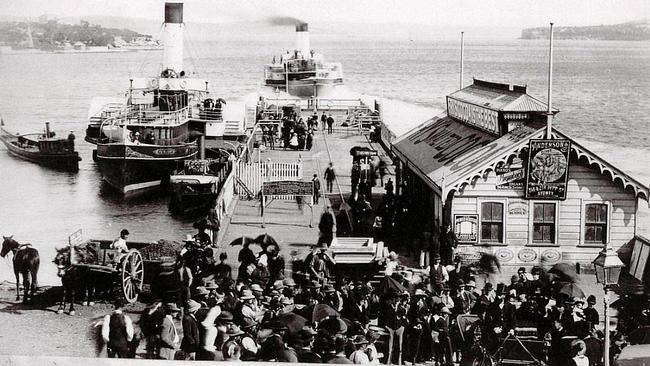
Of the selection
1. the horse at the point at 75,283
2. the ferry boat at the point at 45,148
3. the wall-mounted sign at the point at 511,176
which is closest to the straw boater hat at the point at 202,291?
the horse at the point at 75,283

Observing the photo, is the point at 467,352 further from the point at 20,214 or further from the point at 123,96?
the point at 123,96

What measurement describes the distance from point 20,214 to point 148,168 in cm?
616

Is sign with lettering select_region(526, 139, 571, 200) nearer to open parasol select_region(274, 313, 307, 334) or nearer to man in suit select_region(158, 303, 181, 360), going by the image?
open parasol select_region(274, 313, 307, 334)

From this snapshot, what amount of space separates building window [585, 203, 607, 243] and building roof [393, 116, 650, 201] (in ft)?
1.21

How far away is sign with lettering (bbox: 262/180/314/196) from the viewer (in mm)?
11922

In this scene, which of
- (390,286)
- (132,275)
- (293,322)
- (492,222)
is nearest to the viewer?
(293,322)

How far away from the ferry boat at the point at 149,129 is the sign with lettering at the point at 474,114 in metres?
5.88

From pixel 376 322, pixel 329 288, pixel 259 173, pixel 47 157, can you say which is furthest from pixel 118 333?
pixel 47 157

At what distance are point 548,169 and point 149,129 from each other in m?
11.0

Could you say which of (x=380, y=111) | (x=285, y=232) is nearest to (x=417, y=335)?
(x=285, y=232)

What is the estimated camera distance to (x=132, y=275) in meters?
10.3

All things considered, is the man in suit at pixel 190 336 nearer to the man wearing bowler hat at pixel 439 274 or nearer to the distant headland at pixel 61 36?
the man wearing bowler hat at pixel 439 274

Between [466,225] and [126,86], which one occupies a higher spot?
[126,86]

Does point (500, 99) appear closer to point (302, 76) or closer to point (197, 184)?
point (197, 184)
